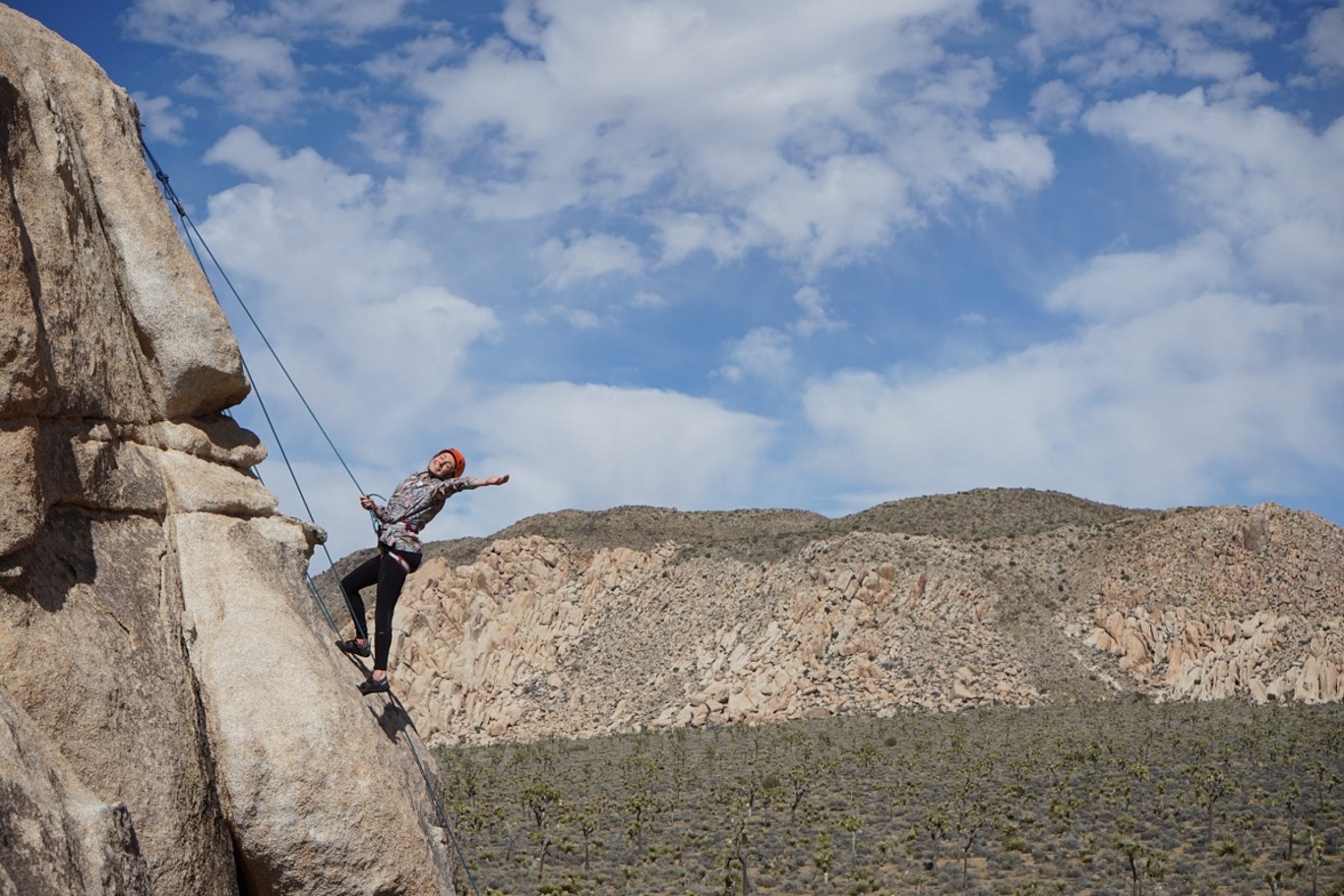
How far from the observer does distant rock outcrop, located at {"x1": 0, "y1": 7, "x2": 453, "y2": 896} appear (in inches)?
218

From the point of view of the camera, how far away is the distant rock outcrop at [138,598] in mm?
5531

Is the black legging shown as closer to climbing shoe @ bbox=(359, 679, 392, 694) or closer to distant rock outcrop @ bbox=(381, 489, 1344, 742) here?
climbing shoe @ bbox=(359, 679, 392, 694)

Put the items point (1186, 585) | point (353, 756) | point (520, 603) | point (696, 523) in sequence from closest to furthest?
point (353, 756), point (1186, 585), point (520, 603), point (696, 523)

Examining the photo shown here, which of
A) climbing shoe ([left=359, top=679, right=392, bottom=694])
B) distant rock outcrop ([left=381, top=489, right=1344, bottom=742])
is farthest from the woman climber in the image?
distant rock outcrop ([left=381, top=489, right=1344, bottom=742])

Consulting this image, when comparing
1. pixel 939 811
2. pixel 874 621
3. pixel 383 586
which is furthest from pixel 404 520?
pixel 874 621

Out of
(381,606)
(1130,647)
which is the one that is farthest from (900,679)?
(381,606)

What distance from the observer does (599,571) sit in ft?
215

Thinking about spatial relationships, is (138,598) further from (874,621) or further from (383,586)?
(874,621)

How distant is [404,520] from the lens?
28.3 ft

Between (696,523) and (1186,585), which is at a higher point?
(696,523)

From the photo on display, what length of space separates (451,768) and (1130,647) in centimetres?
3149

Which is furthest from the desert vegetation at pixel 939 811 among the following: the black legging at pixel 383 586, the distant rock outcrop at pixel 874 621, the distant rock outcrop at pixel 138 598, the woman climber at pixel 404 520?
the distant rock outcrop at pixel 138 598

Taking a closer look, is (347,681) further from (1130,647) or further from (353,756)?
(1130,647)

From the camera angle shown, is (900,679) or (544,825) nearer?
(544,825)
